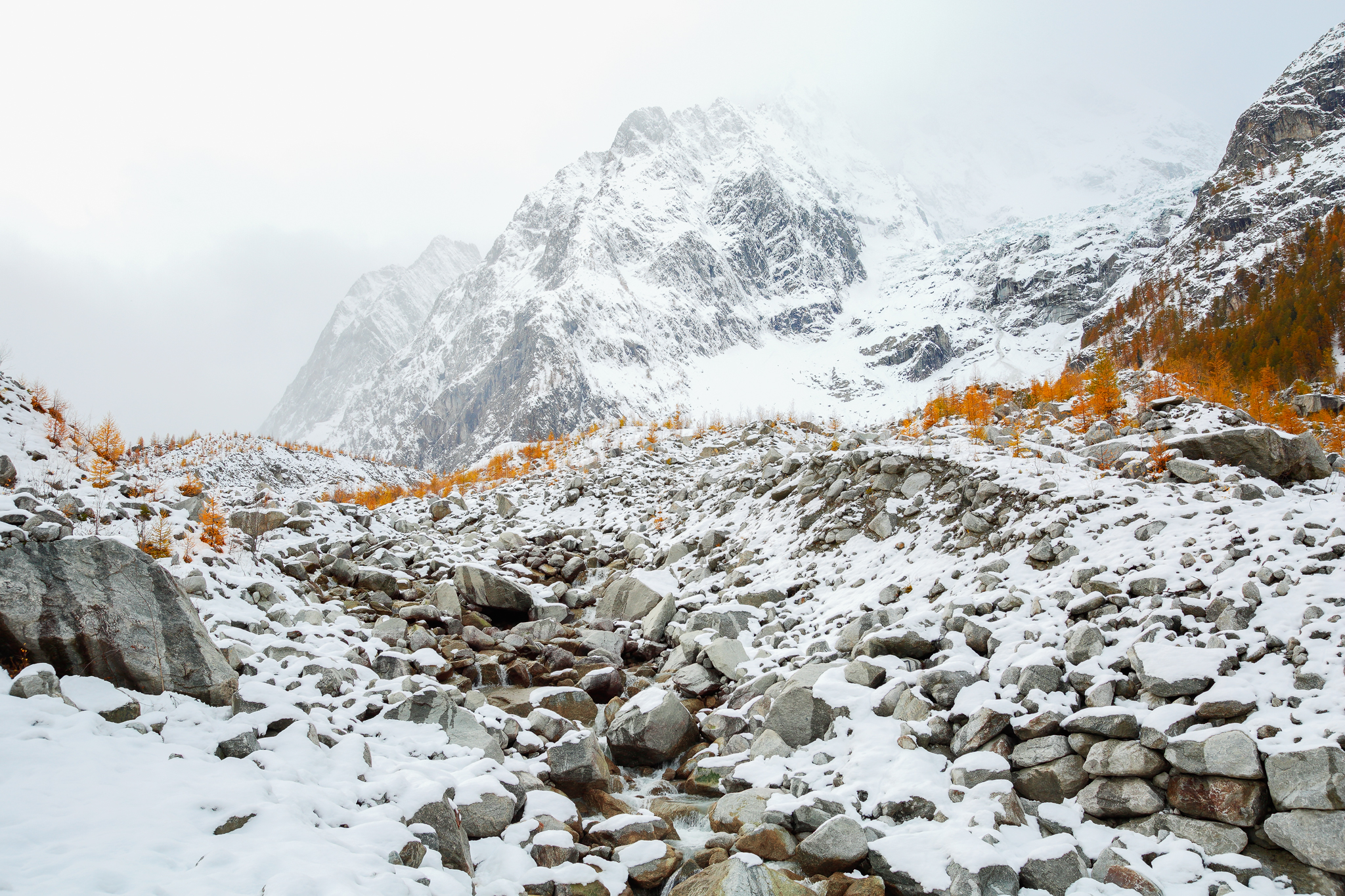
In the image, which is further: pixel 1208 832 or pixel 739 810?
pixel 739 810

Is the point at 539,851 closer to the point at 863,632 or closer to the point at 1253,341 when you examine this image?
the point at 863,632

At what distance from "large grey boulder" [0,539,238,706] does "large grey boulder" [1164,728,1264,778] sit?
38.2 ft

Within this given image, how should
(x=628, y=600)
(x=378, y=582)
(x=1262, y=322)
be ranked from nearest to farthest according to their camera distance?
1. (x=378, y=582)
2. (x=628, y=600)
3. (x=1262, y=322)

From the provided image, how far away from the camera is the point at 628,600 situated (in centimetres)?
1748

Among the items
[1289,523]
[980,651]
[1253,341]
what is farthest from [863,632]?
[1253,341]

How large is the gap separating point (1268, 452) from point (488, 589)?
17.9m

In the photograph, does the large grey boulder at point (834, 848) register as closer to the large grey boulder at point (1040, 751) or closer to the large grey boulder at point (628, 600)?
the large grey boulder at point (1040, 751)

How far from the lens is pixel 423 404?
636 ft

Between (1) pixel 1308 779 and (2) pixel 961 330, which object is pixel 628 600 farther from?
(2) pixel 961 330

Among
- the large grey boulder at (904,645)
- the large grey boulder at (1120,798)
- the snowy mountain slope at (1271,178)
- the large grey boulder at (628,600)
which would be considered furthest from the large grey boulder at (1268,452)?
the snowy mountain slope at (1271,178)

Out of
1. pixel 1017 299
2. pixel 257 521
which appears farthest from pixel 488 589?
pixel 1017 299

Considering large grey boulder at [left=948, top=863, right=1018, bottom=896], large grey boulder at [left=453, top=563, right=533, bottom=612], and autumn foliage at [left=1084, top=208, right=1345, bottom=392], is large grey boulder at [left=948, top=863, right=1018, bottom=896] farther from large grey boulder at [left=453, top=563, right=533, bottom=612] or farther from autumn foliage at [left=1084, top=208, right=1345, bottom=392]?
autumn foliage at [left=1084, top=208, right=1345, bottom=392]

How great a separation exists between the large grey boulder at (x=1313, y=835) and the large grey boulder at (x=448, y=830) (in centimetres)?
Answer: 828

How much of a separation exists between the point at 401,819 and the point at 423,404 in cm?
20470
